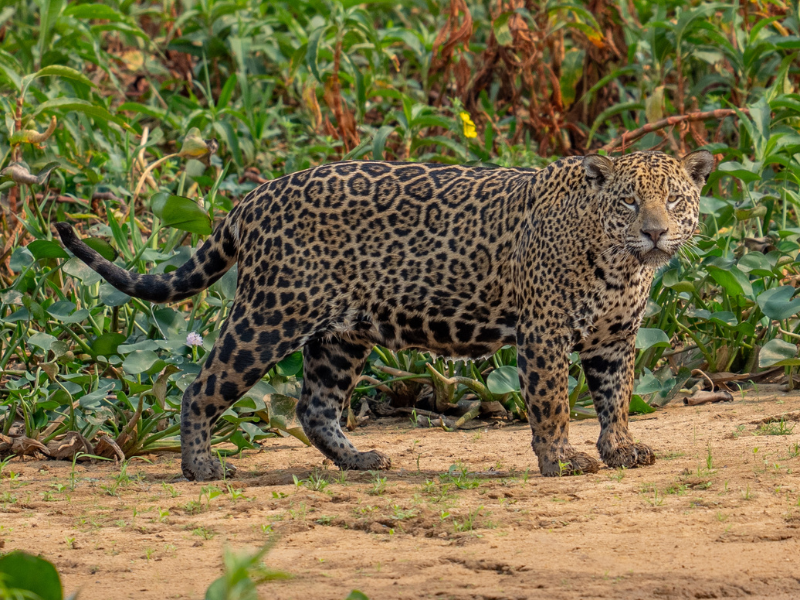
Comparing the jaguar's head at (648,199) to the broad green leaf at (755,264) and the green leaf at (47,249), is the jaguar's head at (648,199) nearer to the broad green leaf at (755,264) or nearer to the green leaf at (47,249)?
the broad green leaf at (755,264)

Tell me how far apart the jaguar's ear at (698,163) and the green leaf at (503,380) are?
1.72 metres

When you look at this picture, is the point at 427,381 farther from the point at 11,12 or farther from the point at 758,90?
the point at 11,12

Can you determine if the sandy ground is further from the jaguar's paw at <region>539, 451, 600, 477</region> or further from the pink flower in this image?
the pink flower

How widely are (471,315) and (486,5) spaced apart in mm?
8111

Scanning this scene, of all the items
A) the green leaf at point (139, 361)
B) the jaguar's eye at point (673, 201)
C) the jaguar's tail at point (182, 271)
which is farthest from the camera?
the green leaf at point (139, 361)

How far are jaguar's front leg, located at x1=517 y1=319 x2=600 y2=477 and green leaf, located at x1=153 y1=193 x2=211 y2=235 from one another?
2254mm

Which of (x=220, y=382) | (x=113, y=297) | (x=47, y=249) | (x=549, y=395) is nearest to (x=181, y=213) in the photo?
(x=113, y=297)

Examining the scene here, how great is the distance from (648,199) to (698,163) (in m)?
0.49

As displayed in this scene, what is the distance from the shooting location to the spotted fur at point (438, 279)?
18.7 ft

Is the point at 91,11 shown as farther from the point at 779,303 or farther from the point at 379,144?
the point at 779,303

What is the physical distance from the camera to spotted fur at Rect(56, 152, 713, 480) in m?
5.71

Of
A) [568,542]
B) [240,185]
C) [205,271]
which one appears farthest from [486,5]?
[568,542]

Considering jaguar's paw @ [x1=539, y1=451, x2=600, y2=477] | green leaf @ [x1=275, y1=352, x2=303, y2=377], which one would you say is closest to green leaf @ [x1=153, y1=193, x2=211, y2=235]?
green leaf @ [x1=275, y1=352, x2=303, y2=377]

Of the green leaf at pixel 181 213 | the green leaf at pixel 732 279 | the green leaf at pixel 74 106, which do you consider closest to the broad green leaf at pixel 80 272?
the green leaf at pixel 181 213
